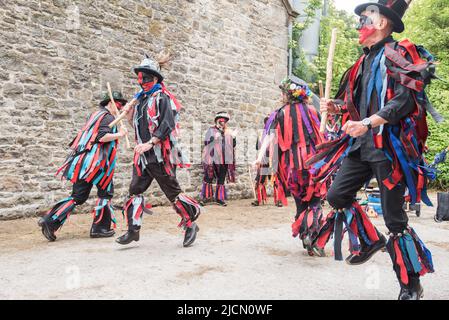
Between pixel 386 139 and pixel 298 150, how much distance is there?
177 centimetres

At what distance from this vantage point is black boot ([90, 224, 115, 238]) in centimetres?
547

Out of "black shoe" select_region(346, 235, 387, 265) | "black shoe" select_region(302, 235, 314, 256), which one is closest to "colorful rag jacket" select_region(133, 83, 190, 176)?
"black shoe" select_region(302, 235, 314, 256)

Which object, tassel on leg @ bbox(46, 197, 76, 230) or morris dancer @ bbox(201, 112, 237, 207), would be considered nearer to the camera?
tassel on leg @ bbox(46, 197, 76, 230)

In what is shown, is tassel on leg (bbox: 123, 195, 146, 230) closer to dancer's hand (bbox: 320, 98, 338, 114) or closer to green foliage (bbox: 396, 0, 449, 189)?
dancer's hand (bbox: 320, 98, 338, 114)

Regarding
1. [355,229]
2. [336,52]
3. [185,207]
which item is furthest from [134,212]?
[336,52]

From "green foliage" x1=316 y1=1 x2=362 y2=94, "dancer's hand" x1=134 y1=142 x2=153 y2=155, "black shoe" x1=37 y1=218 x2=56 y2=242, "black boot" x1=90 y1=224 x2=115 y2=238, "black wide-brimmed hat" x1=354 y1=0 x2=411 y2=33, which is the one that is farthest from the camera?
"green foliage" x1=316 y1=1 x2=362 y2=94

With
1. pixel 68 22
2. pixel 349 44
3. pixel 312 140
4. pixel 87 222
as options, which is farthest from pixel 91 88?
pixel 349 44

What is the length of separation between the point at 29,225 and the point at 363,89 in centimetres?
509

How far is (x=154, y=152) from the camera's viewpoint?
4.76 meters

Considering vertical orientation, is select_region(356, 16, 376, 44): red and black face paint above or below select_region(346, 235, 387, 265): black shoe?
above

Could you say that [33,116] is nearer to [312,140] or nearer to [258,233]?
[258,233]

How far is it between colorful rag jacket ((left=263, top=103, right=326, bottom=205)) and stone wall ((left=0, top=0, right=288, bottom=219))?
399 centimetres

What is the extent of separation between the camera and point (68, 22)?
7.38 meters

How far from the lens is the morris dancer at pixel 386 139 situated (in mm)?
2863
